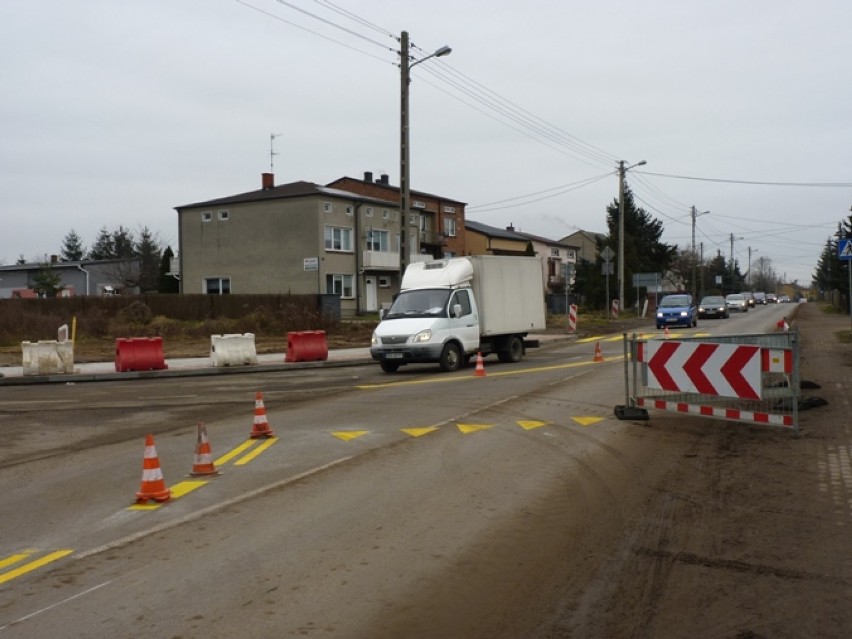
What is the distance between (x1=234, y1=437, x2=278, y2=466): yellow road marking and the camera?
937cm

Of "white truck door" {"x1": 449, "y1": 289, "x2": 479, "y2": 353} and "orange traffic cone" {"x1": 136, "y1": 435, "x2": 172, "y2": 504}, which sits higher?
"white truck door" {"x1": 449, "y1": 289, "x2": 479, "y2": 353}

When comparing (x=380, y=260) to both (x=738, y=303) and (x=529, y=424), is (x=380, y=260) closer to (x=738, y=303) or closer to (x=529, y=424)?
A: (x=738, y=303)

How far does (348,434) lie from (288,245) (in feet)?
138

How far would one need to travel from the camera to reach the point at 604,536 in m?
6.27

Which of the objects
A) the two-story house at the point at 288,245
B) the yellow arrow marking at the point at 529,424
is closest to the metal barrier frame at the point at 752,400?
the yellow arrow marking at the point at 529,424

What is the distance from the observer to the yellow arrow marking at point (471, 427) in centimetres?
1122

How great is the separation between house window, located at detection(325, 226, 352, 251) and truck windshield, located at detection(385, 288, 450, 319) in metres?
31.7

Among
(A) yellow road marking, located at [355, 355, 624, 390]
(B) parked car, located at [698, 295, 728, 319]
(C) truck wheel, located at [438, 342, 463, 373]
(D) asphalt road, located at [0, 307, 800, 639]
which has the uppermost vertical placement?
(B) parked car, located at [698, 295, 728, 319]

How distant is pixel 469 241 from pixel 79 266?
114 feet

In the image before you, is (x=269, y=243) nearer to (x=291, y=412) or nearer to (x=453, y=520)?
(x=291, y=412)

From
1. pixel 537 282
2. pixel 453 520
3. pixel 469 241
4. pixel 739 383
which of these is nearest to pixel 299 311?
pixel 537 282

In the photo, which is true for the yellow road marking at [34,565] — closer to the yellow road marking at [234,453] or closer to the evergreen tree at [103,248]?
the yellow road marking at [234,453]

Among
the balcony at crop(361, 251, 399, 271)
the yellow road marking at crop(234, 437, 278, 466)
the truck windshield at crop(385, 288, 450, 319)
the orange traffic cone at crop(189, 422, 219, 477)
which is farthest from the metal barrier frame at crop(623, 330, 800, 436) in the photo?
the balcony at crop(361, 251, 399, 271)

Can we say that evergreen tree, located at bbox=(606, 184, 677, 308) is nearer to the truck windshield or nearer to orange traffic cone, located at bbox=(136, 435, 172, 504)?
the truck windshield
